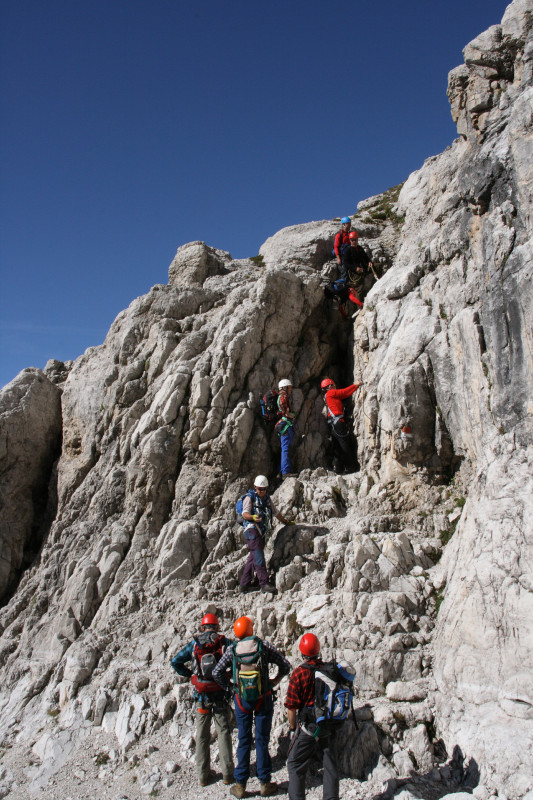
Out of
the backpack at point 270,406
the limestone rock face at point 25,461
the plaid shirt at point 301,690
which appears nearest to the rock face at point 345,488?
the limestone rock face at point 25,461

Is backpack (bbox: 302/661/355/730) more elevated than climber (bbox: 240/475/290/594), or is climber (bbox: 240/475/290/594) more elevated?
climber (bbox: 240/475/290/594)

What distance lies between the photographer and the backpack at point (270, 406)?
17969 mm

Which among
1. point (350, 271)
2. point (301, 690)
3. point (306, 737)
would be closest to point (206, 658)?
point (301, 690)

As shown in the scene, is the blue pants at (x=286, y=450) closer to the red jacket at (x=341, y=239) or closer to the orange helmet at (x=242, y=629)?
the orange helmet at (x=242, y=629)

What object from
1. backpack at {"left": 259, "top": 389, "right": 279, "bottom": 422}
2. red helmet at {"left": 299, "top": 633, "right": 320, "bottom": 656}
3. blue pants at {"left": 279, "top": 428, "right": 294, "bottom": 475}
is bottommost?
red helmet at {"left": 299, "top": 633, "right": 320, "bottom": 656}

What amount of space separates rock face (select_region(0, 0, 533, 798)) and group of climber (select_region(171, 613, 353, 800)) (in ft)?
4.08

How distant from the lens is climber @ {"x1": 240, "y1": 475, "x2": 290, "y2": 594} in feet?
45.1

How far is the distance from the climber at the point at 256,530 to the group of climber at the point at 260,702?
3.20m

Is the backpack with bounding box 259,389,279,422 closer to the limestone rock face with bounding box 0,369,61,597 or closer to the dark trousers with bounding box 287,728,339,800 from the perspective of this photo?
the limestone rock face with bounding box 0,369,61,597

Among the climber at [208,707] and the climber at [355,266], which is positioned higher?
the climber at [355,266]

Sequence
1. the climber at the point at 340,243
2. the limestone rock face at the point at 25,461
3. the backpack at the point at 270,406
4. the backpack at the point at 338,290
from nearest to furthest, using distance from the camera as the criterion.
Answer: the backpack at the point at 270,406
the limestone rock face at the point at 25,461
the backpack at the point at 338,290
the climber at the point at 340,243

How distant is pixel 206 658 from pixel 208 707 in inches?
39.4

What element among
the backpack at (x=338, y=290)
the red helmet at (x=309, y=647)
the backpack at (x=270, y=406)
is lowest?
the red helmet at (x=309, y=647)

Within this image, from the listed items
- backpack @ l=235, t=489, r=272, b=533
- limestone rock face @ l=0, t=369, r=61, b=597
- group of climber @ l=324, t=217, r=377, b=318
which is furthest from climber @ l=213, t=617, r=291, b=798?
group of climber @ l=324, t=217, r=377, b=318
